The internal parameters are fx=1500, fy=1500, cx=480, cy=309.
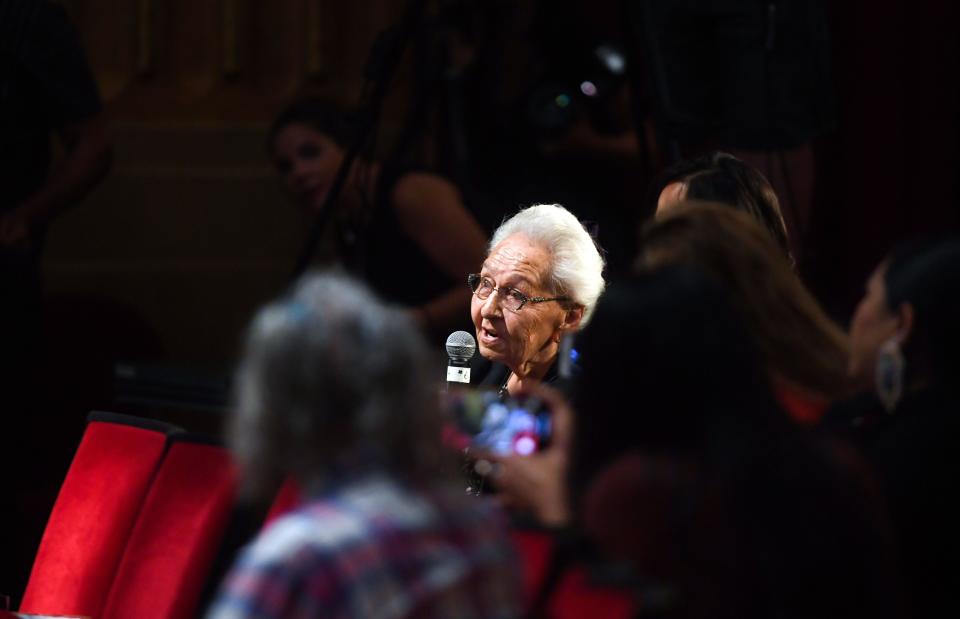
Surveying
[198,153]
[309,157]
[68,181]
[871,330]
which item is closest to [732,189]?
[871,330]

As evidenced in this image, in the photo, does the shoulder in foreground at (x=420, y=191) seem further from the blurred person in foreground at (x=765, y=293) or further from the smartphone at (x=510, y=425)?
the smartphone at (x=510, y=425)

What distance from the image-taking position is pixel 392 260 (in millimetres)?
3686

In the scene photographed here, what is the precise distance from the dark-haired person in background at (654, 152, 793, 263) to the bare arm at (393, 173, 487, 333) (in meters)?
1.06

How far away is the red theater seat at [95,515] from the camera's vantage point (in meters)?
2.37

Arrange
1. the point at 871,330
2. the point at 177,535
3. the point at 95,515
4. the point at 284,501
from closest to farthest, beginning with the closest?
the point at 871,330
the point at 284,501
the point at 177,535
the point at 95,515

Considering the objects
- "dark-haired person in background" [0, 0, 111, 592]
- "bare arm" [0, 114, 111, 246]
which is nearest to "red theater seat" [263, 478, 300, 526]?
"dark-haired person in background" [0, 0, 111, 592]

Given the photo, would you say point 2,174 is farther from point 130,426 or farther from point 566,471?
point 566,471

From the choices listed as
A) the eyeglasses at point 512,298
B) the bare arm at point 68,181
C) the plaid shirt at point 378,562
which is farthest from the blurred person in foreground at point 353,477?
the bare arm at point 68,181

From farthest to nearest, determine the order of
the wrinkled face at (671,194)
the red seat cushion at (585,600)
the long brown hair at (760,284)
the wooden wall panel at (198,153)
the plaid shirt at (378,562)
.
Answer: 1. the wooden wall panel at (198,153)
2. the wrinkled face at (671,194)
3. the long brown hair at (760,284)
4. the red seat cushion at (585,600)
5. the plaid shirt at (378,562)

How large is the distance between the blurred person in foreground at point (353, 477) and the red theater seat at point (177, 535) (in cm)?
89

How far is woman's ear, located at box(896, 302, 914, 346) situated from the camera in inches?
66.7

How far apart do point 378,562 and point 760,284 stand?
0.81 metres

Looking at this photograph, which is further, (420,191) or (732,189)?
(420,191)

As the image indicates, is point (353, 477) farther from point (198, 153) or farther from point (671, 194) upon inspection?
point (198, 153)
